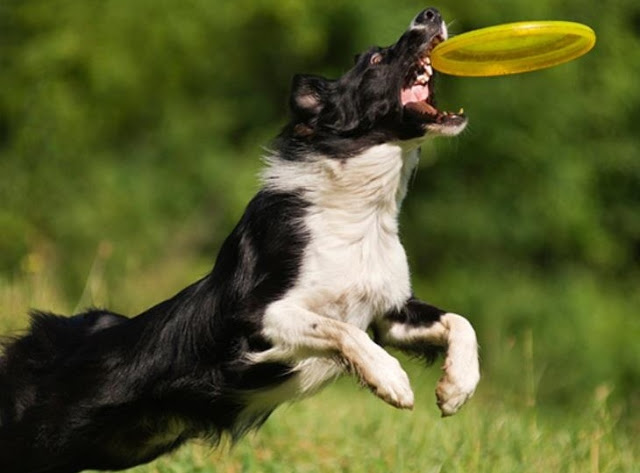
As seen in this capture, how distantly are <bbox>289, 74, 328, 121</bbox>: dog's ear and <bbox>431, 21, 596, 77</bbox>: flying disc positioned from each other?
0.56m

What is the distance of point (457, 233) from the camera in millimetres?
17859

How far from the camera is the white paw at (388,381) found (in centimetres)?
519

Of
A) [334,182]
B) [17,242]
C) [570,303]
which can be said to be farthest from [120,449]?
[570,303]

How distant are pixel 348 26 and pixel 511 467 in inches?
460

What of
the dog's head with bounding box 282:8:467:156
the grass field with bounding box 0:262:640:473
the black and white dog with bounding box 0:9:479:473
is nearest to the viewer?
the black and white dog with bounding box 0:9:479:473

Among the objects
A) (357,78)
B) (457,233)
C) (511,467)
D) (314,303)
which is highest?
(357,78)

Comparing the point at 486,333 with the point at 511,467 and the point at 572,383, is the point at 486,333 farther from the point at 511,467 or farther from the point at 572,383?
the point at 511,467

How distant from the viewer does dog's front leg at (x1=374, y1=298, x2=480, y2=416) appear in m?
5.41

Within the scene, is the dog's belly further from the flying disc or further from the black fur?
the flying disc

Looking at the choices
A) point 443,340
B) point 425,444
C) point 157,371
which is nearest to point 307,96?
point 443,340

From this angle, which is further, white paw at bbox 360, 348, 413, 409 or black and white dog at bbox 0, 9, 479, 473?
black and white dog at bbox 0, 9, 479, 473

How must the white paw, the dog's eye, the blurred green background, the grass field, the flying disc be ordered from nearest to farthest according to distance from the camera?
the white paw
the flying disc
the dog's eye
the grass field
the blurred green background

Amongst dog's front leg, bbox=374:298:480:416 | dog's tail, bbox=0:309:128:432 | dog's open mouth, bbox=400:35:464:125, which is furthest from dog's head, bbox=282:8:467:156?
dog's tail, bbox=0:309:128:432

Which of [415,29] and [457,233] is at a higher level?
[415,29]
